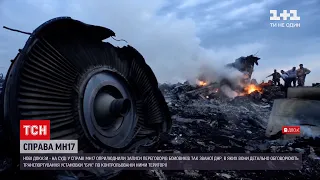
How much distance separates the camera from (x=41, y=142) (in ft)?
7.59

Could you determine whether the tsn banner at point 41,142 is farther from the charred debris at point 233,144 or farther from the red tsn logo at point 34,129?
the charred debris at point 233,144

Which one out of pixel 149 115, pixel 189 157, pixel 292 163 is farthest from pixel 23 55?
pixel 292 163

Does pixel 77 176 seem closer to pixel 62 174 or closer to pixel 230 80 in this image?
pixel 62 174

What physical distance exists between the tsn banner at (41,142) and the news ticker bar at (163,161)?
0.05 metres

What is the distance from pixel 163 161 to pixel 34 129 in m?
1.93

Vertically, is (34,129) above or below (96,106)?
below

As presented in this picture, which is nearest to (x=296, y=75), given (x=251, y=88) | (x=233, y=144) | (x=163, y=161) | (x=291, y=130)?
(x=251, y=88)

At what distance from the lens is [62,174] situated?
2105 mm

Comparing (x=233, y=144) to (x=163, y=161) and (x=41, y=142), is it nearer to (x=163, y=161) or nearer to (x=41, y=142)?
(x=163, y=161)

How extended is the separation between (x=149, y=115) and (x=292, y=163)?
2.45 meters

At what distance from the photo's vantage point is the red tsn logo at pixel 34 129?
1.92m

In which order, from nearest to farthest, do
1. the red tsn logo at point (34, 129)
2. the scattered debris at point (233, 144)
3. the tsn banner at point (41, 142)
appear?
1. the red tsn logo at point (34, 129)
2. the tsn banner at point (41, 142)
3. the scattered debris at point (233, 144)

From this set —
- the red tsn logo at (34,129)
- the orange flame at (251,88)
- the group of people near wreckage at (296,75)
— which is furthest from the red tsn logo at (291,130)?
the orange flame at (251,88)

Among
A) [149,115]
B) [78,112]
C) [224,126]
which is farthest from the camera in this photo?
[224,126]
